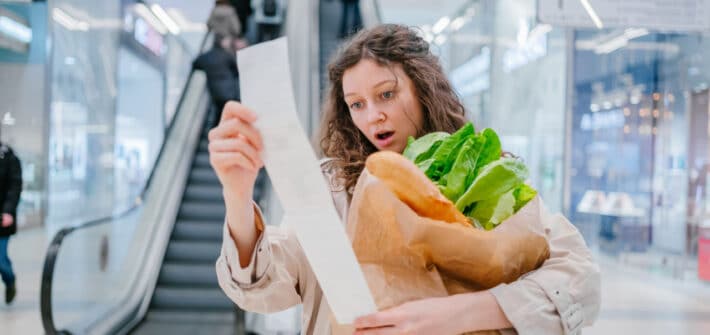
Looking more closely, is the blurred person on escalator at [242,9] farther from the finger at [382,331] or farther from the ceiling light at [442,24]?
the finger at [382,331]

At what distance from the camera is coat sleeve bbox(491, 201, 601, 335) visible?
0.83m

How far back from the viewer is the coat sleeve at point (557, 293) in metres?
0.83

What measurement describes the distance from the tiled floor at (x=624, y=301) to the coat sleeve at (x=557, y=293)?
3620mm

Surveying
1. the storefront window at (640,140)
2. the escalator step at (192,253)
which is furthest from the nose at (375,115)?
the storefront window at (640,140)

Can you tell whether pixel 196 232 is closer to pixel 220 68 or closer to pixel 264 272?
pixel 220 68

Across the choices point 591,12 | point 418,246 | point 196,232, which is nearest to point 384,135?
point 418,246

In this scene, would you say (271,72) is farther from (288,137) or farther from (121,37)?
(121,37)

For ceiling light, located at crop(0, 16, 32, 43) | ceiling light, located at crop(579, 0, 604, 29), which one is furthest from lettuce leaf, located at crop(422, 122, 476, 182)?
ceiling light, located at crop(0, 16, 32, 43)

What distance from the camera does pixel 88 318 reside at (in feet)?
15.6

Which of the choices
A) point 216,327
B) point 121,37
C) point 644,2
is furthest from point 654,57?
point 121,37

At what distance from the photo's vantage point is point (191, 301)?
5578 millimetres

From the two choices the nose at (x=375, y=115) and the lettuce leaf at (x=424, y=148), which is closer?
the lettuce leaf at (x=424, y=148)

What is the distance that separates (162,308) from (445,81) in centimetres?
512

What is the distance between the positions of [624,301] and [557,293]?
5481 millimetres
